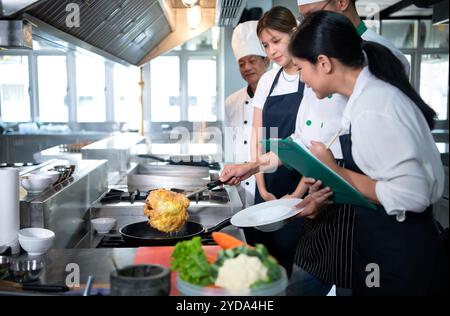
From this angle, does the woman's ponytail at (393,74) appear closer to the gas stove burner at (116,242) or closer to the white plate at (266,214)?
the white plate at (266,214)

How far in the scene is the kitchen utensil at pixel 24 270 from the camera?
1249 mm

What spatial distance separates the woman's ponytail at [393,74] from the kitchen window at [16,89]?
338 inches

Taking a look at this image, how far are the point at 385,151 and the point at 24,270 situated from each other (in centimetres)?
95

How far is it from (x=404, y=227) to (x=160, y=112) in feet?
A: 27.7

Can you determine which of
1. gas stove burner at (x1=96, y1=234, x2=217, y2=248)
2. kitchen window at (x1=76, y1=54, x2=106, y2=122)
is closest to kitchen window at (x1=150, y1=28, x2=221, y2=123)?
kitchen window at (x1=76, y1=54, x2=106, y2=122)

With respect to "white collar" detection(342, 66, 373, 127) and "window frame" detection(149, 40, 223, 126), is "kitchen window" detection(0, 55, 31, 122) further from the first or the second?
"white collar" detection(342, 66, 373, 127)

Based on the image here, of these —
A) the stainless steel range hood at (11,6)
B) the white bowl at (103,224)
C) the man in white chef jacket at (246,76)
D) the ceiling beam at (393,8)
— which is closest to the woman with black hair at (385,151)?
the stainless steel range hood at (11,6)

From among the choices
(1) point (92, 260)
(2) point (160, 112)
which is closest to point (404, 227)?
(1) point (92, 260)

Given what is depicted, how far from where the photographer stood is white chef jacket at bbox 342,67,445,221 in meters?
1.23

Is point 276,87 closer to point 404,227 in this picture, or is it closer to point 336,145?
point 336,145

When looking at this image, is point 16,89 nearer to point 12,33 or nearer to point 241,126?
point 241,126

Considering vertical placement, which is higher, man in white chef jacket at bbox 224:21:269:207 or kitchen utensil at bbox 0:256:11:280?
man in white chef jacket at bbox 224:21:269:207

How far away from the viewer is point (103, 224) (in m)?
1.97

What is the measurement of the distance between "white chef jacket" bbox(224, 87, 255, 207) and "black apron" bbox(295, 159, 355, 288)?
107 cm
